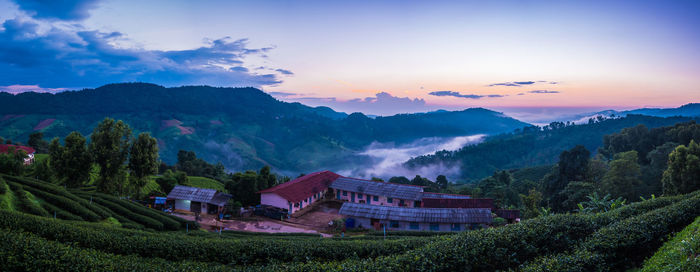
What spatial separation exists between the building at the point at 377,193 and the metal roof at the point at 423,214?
5665 mm

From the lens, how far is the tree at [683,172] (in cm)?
2805

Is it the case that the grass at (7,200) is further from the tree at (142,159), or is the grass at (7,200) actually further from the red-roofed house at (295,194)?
the red-roofed house at (295,194)

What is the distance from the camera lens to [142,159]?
33031mm

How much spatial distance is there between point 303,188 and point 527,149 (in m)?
109

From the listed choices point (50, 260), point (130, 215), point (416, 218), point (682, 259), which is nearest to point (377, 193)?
point (416, 218)

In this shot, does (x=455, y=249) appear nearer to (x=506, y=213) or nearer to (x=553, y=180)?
(x=506, y=213)

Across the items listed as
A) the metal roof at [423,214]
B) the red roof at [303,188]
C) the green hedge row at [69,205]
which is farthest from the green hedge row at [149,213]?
the metal roof at [423,214]

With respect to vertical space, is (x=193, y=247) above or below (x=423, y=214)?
above

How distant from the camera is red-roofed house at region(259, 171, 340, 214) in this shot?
113 feet

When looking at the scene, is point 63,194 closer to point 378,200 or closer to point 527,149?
point 378,200

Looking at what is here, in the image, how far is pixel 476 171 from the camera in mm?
108875

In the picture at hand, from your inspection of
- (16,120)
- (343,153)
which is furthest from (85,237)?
(16,120)

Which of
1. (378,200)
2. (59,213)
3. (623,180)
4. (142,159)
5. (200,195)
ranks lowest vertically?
(378,200)

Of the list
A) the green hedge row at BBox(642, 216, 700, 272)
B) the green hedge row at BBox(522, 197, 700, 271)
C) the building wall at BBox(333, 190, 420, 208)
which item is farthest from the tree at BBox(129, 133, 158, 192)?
the green hedge row at BBox(642, 216, 700, 272)
